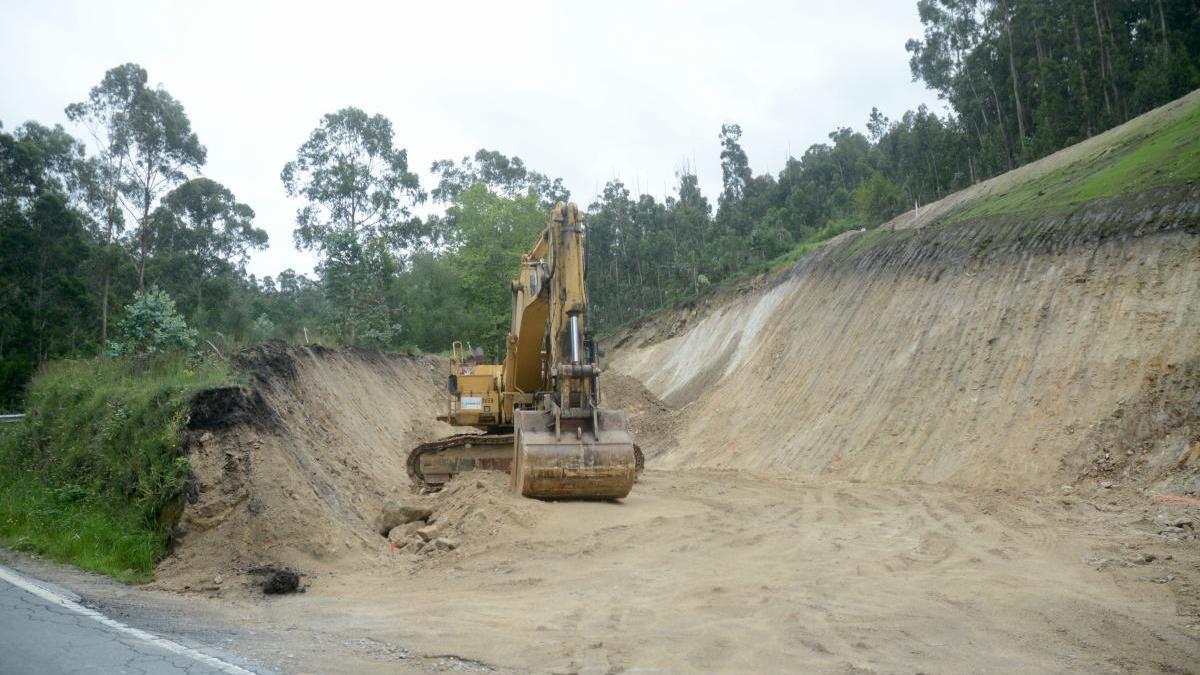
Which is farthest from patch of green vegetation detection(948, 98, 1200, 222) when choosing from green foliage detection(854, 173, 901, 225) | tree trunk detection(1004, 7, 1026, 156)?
tree trunk detection(1004, 7, 1026, 156)

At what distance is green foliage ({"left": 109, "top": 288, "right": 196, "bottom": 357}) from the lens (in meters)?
16.2

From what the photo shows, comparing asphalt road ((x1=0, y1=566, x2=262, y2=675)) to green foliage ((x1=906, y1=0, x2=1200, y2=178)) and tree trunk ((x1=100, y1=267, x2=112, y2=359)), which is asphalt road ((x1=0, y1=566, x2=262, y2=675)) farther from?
green foliage ((x1=906, y1=0, x2=1200, y2=178))

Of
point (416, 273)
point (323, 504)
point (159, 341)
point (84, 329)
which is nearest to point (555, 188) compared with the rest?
point (416, 273)

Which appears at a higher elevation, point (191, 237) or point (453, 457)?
point (191, 237)

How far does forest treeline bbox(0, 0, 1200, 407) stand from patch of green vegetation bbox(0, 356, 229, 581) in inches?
173

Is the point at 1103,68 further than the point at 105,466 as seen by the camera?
Answer: Yes

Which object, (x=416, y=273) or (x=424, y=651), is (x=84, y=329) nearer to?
(x=416, y=273)

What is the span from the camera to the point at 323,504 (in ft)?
33.0

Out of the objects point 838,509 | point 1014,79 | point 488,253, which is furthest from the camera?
point 488,253

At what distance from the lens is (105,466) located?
1050cm

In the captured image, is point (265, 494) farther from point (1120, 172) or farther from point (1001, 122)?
point (1001, 122)

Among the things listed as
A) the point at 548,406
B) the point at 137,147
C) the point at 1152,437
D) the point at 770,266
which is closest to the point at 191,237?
the point at 137,147

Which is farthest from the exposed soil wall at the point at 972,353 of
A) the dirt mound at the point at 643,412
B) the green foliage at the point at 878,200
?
the green foliage at the point at 878,200

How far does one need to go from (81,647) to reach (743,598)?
16.2 ft
